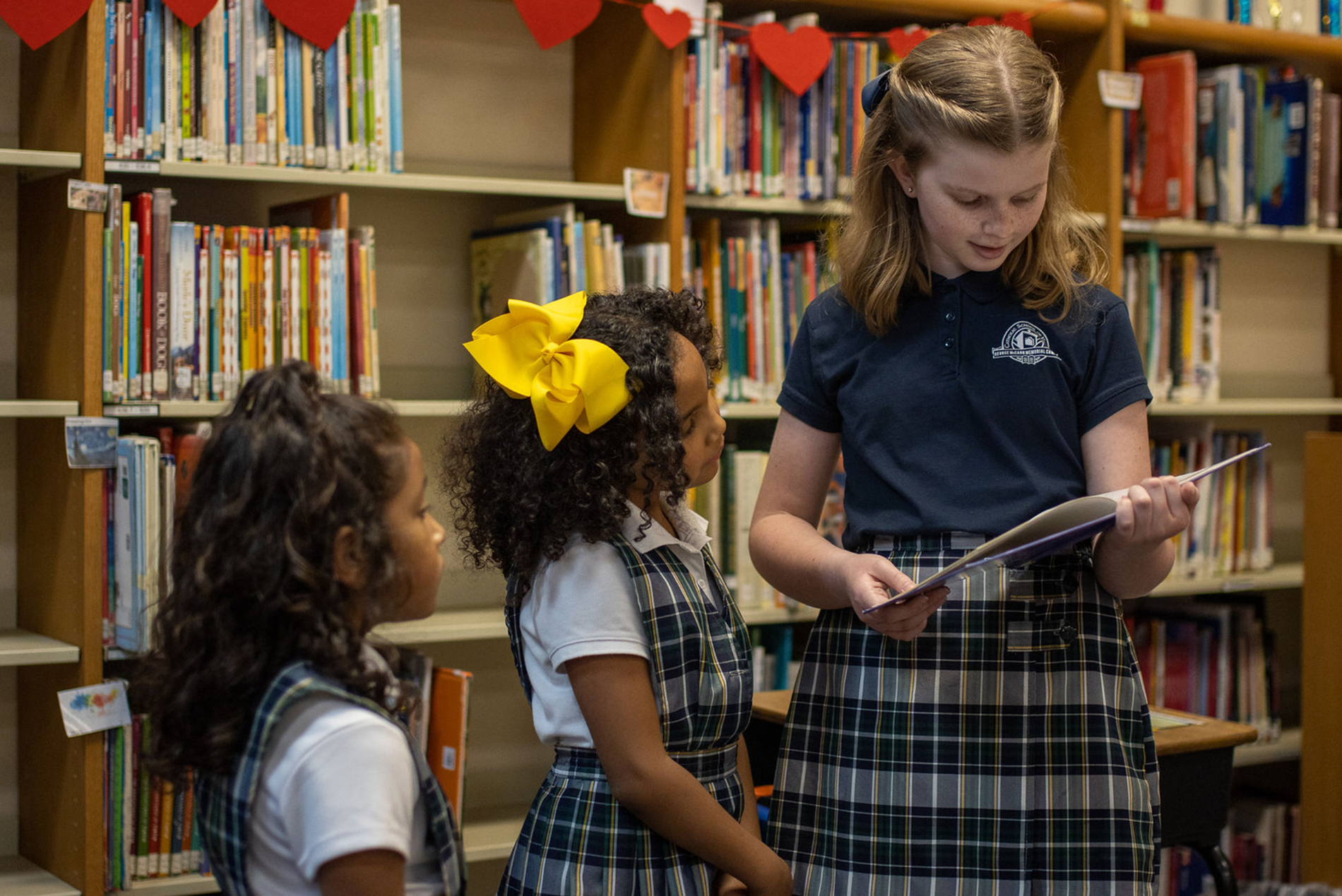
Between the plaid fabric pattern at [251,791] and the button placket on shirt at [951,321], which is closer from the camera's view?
the plaid fabric pattern at [251,791]

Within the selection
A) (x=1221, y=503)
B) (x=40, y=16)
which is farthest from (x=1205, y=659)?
(x=40, y=16)

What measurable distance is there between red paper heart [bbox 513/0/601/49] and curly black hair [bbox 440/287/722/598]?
1085mm

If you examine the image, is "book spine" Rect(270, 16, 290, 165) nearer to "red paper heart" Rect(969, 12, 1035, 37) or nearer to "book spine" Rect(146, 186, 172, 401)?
"book spine" Rect(146, 186, 172, 401)

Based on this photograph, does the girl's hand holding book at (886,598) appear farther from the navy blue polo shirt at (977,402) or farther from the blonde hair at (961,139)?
the blonde hair at (961,139)

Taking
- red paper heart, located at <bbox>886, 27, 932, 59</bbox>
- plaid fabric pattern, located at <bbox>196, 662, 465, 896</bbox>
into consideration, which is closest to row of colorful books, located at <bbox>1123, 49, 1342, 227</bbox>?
red paper heart, located at <bbox>886, 27, 932, 59</bbox>

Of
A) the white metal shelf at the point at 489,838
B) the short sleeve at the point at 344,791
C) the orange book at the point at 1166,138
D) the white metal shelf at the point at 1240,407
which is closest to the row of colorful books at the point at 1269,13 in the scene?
the orange book at the point at 1166,138

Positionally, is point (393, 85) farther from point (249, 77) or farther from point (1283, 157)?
point (1283, 157)

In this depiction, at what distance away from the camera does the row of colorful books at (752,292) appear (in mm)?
2404

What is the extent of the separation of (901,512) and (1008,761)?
0.82 ft

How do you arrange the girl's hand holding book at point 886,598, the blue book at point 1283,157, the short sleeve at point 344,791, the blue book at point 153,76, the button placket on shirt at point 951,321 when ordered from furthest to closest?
the blue book at point 1283,157, the blue book at point 153,76, the button placket on shirt at point 951,321, the girl's hand holding book at point 886,598, the short sleeve at point 344,791

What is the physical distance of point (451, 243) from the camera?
250 cm

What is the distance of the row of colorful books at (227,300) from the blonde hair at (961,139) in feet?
3.36

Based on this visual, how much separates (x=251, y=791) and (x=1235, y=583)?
2467 millimetres

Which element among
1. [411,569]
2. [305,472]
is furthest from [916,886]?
[305,472]
